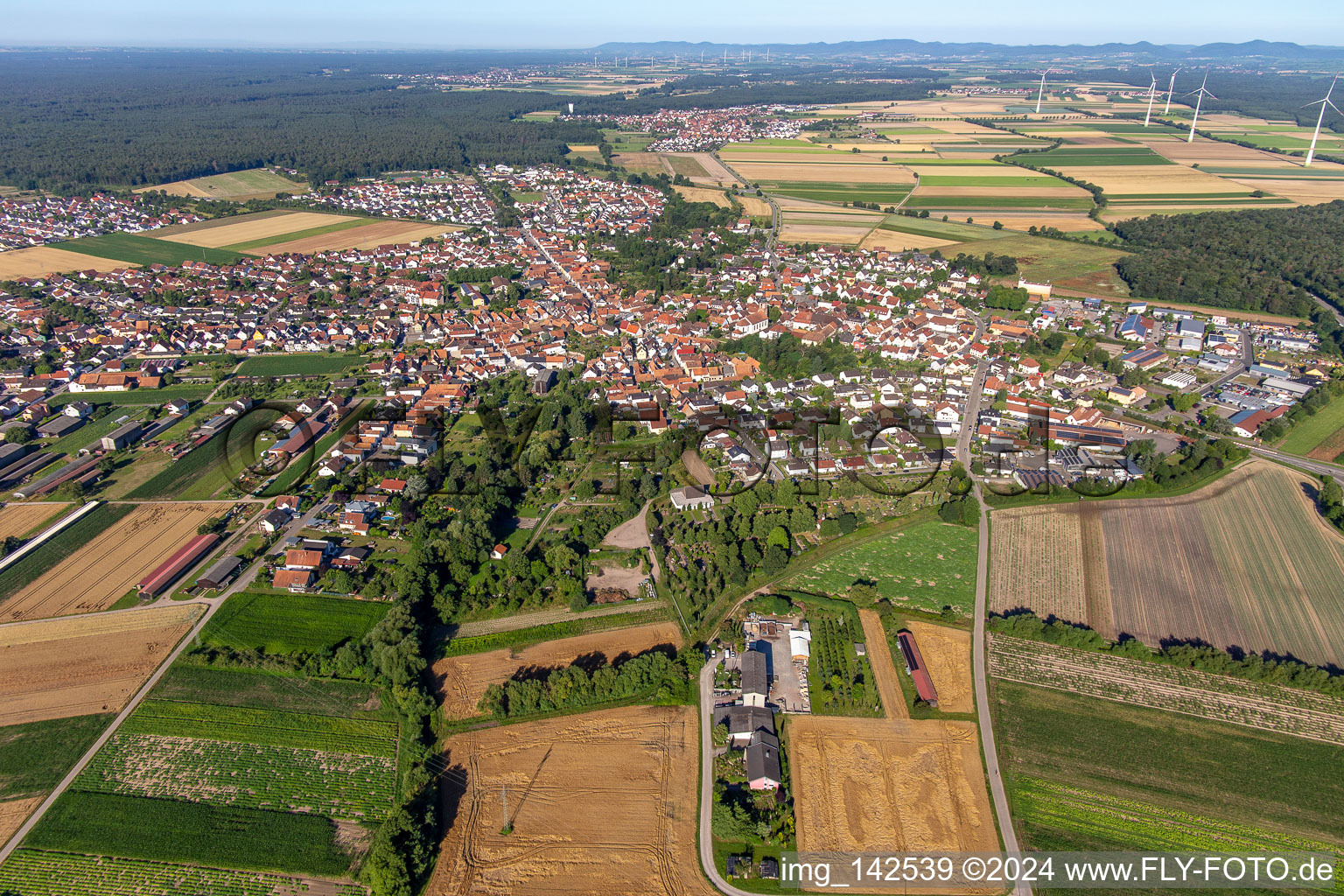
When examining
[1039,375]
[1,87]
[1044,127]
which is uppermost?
[1,87]

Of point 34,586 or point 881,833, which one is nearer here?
point 881,833

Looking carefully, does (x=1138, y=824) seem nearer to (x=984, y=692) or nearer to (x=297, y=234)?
(x=984, y=692)

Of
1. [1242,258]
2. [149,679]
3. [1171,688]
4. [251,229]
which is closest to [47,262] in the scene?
[251,229]

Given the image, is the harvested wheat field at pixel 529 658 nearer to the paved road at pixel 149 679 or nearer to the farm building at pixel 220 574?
the paved road at pixel 149 679

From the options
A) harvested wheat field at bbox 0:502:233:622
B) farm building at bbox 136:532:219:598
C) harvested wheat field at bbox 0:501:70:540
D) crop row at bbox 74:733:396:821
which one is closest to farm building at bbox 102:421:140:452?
harvested wheat field at bbox 0:501:70:540

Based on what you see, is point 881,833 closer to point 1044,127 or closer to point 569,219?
point 569,219

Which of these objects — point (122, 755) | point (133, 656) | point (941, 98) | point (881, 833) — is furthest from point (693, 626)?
point (941, 98)

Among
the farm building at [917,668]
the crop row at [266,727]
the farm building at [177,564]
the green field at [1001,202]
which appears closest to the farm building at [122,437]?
the farm building at [177,564]
